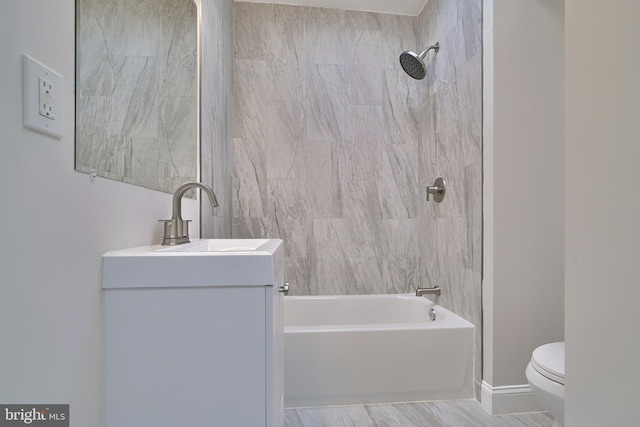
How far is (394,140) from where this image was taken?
2787 mm

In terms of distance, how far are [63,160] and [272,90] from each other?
7.05 feet

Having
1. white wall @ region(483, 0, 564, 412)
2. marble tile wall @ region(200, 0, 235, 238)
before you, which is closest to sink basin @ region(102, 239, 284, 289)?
marble tile wall @ region(200, 0, 235, 238)

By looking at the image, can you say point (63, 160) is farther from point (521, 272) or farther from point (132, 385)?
point (521, 272)

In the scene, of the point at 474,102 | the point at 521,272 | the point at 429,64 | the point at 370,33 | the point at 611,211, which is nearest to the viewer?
the point at 611,211

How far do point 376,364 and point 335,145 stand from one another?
161 cm

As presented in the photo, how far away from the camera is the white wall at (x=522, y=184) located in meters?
1.79

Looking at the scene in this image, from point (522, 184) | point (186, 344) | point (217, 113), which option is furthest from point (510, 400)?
point (217, 113)

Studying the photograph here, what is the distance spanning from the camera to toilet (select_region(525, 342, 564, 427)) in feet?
4.02

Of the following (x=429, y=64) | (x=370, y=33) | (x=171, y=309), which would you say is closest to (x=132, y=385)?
(x=171, y=309)

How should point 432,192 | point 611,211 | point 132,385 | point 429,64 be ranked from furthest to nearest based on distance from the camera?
point 429,64, point 432,192, point 132,385, point 611,211

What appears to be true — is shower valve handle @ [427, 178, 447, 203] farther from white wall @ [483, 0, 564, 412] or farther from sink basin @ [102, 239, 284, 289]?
sink basin @ [102, 239, 284, 289]

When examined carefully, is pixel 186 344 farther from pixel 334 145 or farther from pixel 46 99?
pixel 334 145

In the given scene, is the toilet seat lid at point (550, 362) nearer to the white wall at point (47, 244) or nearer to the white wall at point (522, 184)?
the white wall at point (522, 184)

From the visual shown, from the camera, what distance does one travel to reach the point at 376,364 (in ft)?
6.15
